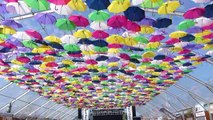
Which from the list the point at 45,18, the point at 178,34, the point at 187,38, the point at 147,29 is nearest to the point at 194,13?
the point at 178,34

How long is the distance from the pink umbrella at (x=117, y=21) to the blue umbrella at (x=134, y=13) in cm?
32

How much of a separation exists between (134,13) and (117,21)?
708 millimetres

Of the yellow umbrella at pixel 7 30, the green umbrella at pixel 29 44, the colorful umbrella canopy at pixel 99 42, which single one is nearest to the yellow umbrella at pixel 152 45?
the colorful umbrella canopy at pixel 99 42

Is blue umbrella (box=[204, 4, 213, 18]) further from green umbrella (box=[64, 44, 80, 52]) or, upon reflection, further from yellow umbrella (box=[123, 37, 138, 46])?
green umbrella (box=[64, 44, 80, 52])

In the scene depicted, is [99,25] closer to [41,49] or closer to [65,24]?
[65,24]

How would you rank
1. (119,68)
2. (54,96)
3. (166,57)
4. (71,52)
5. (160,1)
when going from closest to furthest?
1. (160,1)
2. (71,52)
3. (166,57)
4. (119,68)
5. (54,96)

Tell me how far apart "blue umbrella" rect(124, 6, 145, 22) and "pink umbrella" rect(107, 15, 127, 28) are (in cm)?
32

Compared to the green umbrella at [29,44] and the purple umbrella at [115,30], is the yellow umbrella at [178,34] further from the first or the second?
the green umbrella at [29,44]

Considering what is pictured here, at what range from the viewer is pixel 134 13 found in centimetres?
668

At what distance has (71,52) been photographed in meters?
10.1

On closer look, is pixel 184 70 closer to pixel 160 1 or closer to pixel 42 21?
pixel 160 1

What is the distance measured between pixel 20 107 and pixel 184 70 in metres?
13.4

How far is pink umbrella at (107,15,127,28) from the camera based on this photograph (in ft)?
23.3

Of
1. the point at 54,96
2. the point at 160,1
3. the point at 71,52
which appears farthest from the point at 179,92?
the point at 160,1
